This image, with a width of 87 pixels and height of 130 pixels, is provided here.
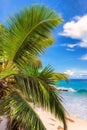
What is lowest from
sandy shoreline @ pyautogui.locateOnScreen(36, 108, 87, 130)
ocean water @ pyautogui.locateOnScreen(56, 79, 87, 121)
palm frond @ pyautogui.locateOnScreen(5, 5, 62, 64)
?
sandy shoreline @ pyautogui.locateOnScreen(36, 108, 87, 130)

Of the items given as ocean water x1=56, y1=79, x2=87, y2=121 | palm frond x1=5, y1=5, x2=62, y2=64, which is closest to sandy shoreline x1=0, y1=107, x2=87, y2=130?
ocean water x1=56, y1=79, x2=87, y2=121

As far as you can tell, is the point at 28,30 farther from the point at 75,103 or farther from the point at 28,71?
the point at 75,103

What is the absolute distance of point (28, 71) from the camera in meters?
5.02

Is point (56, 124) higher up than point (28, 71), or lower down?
lower down

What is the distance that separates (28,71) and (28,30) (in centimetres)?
69

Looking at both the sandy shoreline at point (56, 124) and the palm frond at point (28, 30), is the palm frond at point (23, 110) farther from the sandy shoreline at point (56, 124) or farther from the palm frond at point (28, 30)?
the sandy shoreline at point (56, 124)

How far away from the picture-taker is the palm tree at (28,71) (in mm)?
4676

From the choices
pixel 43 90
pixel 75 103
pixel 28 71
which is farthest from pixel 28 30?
pixel 75 103

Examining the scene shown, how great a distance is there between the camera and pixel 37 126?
4.55m

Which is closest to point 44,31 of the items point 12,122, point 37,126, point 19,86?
point 19,86

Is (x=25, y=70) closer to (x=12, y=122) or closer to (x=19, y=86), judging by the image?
(x=19, y=86)

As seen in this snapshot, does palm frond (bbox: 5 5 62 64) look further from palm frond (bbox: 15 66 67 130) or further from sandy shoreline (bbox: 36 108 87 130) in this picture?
sandy shoreline (bbox: 36 108 87 130)

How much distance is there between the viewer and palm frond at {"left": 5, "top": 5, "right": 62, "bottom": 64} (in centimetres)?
486

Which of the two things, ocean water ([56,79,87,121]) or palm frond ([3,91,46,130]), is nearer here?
palm frond ([3,91,46,130])
